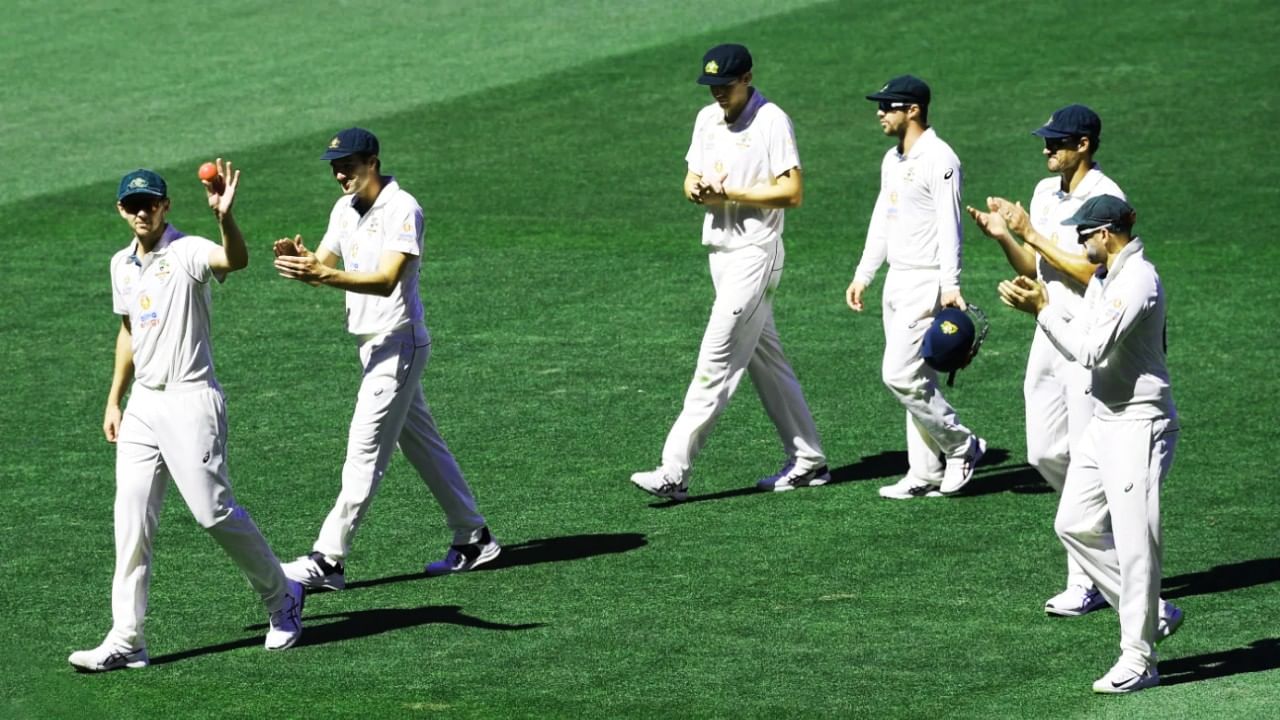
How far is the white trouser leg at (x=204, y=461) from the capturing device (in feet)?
29.5

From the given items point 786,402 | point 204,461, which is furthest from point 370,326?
point 786,402

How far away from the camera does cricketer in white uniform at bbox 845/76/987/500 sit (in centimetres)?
1127

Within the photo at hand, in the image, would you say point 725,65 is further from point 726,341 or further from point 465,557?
point 465,557

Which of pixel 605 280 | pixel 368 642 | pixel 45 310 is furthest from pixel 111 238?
pixel 368 642

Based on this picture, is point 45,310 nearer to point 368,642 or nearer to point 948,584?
point 368,642

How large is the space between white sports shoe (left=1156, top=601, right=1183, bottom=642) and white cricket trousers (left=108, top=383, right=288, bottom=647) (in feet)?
13.8

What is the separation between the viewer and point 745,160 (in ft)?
37.9

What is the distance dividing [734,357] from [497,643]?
117 inches

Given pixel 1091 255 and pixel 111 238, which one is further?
pixel 111 238

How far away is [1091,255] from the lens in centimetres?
848

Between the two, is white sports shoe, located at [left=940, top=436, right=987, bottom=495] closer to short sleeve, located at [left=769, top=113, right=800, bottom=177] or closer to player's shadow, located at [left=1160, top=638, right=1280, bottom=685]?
short sleeve, located at [left=769, top=113, right=800, bottom=177]

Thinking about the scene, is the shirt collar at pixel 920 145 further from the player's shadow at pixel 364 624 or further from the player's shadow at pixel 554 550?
the player's shadow at pixel 364 624

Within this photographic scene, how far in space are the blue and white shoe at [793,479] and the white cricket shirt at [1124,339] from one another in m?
3.49

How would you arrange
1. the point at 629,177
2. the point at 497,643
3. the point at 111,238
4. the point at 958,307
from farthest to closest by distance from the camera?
the point at 629,177 < the point at 111,238 < the point at 958,307 < the point at 497,643
